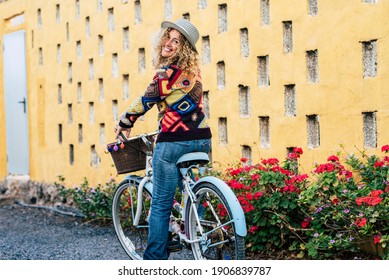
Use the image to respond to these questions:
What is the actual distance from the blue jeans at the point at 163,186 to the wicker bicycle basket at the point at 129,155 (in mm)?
398

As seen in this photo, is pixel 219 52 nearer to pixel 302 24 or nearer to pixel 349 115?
pixel 302 24

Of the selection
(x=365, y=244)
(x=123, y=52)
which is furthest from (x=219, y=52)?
(x=365, y=244)

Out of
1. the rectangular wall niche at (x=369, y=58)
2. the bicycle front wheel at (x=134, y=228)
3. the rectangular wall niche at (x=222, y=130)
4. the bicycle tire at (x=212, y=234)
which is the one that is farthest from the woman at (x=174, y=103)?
the rectangular wall niche at (x=222, y=130)

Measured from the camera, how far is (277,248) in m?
5.71

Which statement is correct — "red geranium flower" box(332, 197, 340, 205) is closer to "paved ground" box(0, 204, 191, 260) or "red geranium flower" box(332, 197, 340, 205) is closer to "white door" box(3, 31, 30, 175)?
"paved ground" box(0, 204, 191, 260)

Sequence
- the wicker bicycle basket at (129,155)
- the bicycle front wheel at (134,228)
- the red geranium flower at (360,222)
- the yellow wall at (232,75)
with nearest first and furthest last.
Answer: the red geranium flower at (360,222), the wicker bicycle basket at (129,155), the bicycle front wheel at (134,228), the yellow wall at (232,75)

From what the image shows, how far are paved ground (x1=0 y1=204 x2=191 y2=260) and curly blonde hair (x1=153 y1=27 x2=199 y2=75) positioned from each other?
1.69 m

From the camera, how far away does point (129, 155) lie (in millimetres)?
5141

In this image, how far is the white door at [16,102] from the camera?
33.9 ft

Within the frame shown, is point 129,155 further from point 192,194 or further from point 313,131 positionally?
point 313,131

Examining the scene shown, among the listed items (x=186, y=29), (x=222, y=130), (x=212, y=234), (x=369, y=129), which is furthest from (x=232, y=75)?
(x=212, y=234)

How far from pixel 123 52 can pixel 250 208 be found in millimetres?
3091

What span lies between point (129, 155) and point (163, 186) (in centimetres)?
49

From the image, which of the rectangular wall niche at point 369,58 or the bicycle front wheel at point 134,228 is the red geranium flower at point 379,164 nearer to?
the rectangular wall niche at point 369,58
